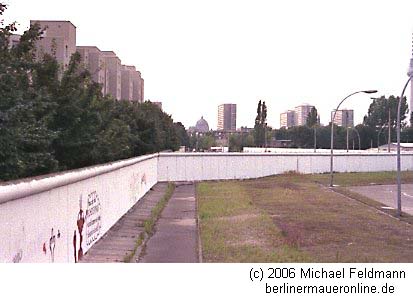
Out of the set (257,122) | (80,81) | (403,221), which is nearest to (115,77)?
(403,221)

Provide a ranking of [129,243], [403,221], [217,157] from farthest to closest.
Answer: [217,157]
[403,221]
[129,243]

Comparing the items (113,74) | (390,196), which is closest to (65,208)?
(390,196)

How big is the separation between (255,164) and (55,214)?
43.6m

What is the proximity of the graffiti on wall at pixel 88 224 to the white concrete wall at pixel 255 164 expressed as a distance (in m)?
29.6

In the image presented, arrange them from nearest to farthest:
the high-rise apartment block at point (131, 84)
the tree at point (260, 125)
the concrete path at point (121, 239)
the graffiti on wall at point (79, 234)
Result: the graffiti on wall at point (79, 234) → the concrete path at point (121, 239) → the high-rise apartment block at point (131, 84) → the tree at point (260, 125)

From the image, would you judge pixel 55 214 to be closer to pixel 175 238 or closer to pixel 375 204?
pixel 175 238

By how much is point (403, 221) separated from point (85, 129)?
1277 centimetres

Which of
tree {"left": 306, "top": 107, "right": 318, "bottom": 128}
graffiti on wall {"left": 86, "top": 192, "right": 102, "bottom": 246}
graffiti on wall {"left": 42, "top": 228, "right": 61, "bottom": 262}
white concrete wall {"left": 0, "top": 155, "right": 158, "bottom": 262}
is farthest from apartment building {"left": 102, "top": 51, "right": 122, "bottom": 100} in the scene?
tree {"left": 306, "top": 107, "right": 318, "bottom": 128}

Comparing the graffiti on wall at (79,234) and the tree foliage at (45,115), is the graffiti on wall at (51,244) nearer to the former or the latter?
the tree foliage at (45,115)

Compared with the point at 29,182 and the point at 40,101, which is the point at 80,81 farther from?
the point at 29,182

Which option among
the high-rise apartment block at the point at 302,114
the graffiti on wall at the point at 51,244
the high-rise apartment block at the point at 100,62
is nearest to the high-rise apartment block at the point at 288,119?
the high-rise apartment block at the point at 302,114

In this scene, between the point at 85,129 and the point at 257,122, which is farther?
the point at 257,122

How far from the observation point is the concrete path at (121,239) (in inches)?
566

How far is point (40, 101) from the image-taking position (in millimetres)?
12250
